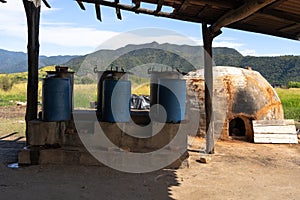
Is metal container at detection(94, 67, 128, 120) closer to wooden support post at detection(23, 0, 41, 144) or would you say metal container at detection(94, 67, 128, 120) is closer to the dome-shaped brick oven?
wooden support post at detection(23, 0, 41, 144)

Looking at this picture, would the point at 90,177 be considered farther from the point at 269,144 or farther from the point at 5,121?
the point at 5,121

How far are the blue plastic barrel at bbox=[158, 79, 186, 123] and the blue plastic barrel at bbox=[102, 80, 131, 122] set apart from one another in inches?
26.9

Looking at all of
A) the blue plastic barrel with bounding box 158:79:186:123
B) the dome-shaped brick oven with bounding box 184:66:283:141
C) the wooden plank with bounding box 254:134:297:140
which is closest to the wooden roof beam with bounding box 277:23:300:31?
the blue plastic barrel with bounding box 158:79:186:123

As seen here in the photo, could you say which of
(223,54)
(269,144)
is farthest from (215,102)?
(223,54)

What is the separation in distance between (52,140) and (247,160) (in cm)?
380

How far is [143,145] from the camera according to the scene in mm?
5559

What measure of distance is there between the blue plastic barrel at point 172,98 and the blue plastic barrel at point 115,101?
0.68 meters

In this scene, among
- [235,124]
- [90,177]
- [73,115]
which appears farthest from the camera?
[235,124]

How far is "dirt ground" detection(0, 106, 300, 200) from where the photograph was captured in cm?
401

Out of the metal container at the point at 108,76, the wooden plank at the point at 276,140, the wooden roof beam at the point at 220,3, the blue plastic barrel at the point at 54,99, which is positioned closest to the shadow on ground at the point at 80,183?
the blue plastic barrel at the point at 54,99

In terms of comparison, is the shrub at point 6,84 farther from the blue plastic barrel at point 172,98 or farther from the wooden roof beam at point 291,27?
the wooden roof beam at point 291,27

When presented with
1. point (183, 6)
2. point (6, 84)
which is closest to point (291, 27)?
point (183, 6)

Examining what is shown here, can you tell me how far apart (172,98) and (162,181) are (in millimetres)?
1673

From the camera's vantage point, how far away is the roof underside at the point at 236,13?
4629 millimetres
